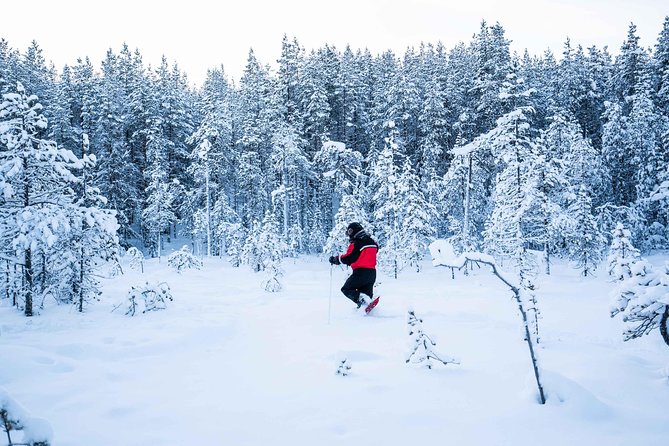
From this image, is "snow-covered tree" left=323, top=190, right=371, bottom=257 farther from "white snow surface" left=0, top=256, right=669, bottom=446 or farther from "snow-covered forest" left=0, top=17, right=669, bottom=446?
"white snow surface" left=0, top=256, right=669, bottom=446

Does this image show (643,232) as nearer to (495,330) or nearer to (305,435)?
(495,330)

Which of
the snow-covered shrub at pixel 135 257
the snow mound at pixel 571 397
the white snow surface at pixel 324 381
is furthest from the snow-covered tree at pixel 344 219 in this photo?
the snow mound at pixel 571 397

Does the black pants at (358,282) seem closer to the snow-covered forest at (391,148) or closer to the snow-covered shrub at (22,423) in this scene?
the snow-covered shrub at (22,423)

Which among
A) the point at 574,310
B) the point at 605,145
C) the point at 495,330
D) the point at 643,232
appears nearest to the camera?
the point at 495,330

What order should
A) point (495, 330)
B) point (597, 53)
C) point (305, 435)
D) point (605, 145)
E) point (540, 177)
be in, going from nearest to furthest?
point (305, 435) → point (495, 330) → point (540, 177) → point (605, 145) → point (597, 53)

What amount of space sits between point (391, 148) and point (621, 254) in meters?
15.2

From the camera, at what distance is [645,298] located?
3.86 m

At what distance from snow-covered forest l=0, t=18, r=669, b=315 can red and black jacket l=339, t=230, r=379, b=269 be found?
9.86m

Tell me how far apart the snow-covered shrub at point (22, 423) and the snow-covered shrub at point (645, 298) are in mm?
5096

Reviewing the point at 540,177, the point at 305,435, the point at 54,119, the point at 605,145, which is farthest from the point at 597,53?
the point at 54,119

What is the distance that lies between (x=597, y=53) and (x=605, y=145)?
17.7 meters

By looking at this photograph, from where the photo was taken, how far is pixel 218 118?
35625 millimetres

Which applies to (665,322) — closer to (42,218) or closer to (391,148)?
(42,218)

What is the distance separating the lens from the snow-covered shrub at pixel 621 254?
5.71m
